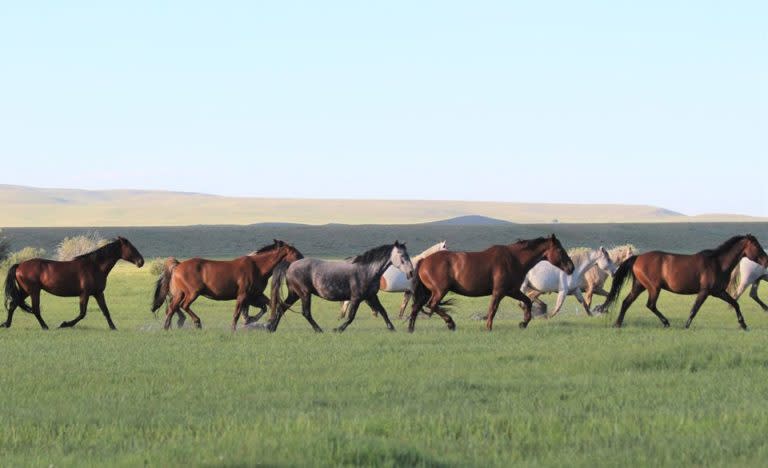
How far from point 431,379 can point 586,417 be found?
3366 millimetres

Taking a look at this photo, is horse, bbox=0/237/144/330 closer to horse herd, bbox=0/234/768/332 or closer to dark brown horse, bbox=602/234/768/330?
horse herd, bbox=0/234/768/332

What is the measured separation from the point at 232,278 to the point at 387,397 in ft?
33.0

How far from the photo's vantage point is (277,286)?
72.3ft

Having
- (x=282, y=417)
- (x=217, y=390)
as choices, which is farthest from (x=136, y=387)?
→ (x=282, y=417)

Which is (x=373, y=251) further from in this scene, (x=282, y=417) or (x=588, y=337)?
(x=282, y=417)

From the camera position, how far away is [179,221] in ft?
550

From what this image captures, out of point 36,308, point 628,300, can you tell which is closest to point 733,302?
point 628,300

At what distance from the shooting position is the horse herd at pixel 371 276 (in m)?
22.2

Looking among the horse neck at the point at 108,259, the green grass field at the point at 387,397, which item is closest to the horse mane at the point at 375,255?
the green grass field at the point at 387,397

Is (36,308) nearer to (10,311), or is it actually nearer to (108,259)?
(10,311)

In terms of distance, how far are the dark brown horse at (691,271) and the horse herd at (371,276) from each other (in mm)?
18

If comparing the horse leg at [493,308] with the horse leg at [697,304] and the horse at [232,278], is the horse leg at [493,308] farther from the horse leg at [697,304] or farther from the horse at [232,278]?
the horse at [232,278]

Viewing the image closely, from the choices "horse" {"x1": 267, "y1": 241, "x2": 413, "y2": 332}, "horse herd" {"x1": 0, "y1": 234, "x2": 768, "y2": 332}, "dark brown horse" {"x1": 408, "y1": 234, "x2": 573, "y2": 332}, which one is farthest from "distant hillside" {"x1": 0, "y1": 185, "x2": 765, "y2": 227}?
"dark brown horse" {"x1": 408, "y1": 234, "x2": 573, "y2": 332}

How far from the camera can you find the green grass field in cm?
917
